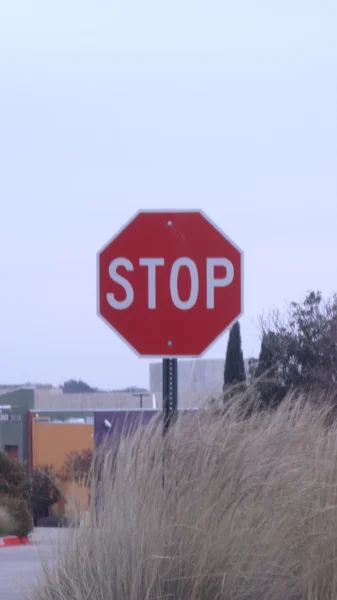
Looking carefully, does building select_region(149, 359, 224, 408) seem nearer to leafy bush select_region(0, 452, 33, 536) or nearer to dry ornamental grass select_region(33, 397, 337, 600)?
dry ornamental grass select_region(33, 397, 337, 600)

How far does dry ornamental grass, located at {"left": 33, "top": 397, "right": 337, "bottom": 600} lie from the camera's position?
5.98 m

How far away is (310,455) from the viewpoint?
675 cm

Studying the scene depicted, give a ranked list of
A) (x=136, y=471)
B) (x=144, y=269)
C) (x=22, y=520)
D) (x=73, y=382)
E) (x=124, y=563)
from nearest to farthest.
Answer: (x=124, y=563), (x=136, y=471), (x=144, y=269), (x=22, y=520), (x=73, y=382)

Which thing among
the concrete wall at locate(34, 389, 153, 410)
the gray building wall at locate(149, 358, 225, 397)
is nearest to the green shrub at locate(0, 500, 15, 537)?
the gray building wall at locate(149, 358, 225, 397)

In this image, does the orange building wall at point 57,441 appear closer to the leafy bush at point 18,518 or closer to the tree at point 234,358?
the tree at point 234,358

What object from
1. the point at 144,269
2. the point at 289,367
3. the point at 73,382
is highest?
the point at 144,269

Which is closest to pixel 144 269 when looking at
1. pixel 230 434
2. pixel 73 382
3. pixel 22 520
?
pixel 230 434

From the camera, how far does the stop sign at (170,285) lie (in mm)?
7074

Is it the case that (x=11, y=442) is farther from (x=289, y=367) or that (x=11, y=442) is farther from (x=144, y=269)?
(x=144, y=269)

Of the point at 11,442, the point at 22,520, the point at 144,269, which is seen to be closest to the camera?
the point at 144,269

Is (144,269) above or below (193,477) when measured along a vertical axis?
above

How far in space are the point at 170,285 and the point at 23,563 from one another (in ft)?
31.4

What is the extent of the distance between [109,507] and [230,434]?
0.91 m

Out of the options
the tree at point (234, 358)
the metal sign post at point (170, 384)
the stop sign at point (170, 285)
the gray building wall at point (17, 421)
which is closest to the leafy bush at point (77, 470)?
the metal sign post at point (170, 384)
